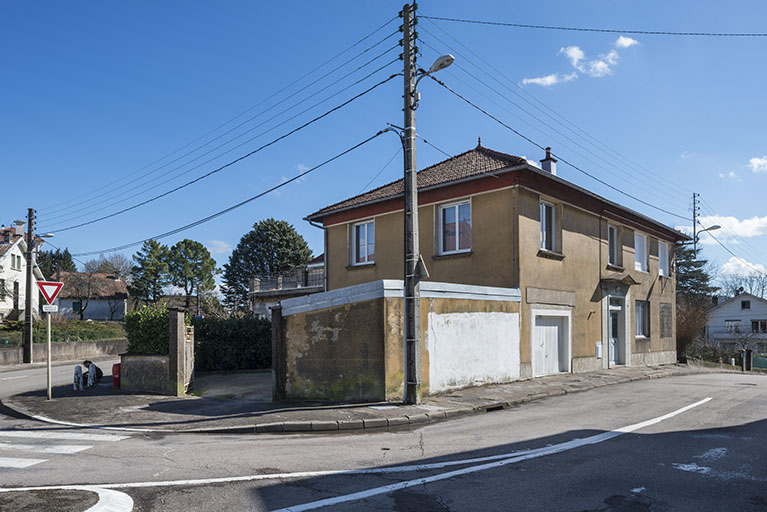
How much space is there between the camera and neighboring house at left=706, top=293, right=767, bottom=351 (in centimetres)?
5922

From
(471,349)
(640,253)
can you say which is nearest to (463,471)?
(471,349)

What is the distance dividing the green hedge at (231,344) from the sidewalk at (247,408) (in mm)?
2758

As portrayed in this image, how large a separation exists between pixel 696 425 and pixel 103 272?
69.2 meters

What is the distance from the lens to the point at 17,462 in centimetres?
703

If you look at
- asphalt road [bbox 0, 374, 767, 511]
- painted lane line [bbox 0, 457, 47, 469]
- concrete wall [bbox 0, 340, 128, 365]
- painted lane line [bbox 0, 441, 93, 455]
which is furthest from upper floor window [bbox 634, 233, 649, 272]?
concrete wall [bbox 0, 340, 128, 365]

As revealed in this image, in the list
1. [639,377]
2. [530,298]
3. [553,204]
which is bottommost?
[639,377]

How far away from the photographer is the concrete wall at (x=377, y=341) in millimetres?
11742

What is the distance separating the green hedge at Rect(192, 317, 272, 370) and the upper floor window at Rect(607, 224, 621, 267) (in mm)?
13333

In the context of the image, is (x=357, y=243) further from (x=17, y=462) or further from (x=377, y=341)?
(x=17, y=462)

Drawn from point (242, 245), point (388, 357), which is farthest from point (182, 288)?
point (388, 357)

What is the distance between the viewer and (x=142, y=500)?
5.23 meters

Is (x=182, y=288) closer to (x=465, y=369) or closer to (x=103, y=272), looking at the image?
(x=103, y=272)

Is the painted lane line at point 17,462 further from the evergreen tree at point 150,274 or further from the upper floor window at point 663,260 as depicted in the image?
the evergreen tree at point 150,274

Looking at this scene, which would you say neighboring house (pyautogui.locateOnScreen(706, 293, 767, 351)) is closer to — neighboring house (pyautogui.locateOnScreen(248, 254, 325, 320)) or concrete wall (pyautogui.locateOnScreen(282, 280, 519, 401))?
neighboring house (pyautogui.locateOnScreen(248, 254, 325, 320))
